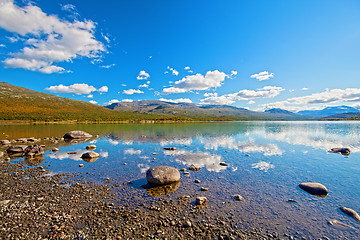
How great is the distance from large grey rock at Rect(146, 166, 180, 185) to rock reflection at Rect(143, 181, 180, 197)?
478mm

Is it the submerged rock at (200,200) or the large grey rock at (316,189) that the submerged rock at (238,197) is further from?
the large grey rock at (316,189)

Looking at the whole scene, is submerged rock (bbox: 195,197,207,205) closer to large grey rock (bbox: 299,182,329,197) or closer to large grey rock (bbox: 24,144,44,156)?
large grey rock (bbox: 299,182,329,197)

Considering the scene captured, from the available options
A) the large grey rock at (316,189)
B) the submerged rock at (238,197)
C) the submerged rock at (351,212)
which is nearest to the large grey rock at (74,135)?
the submerged rock at (238,197)

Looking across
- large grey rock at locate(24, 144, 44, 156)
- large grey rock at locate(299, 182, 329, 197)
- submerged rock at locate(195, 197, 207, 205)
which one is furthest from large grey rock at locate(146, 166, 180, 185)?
large grey rock at locate(24, 144, 44, 156)

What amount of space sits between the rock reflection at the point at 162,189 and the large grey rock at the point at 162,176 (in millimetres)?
478

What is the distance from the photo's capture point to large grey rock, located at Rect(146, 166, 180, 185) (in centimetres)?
1518

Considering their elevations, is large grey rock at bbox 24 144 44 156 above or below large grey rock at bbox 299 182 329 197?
above

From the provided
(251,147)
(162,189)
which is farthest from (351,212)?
(251,147)

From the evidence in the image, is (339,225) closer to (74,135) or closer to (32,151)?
(32,151)

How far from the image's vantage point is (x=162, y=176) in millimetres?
15398

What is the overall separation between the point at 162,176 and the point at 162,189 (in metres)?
1.34

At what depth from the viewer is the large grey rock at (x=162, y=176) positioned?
15.2 metres

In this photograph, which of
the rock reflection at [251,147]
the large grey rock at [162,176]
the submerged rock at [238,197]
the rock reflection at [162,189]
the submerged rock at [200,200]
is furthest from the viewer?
the rock reflection at [251,147]

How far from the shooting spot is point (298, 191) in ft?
47.3
